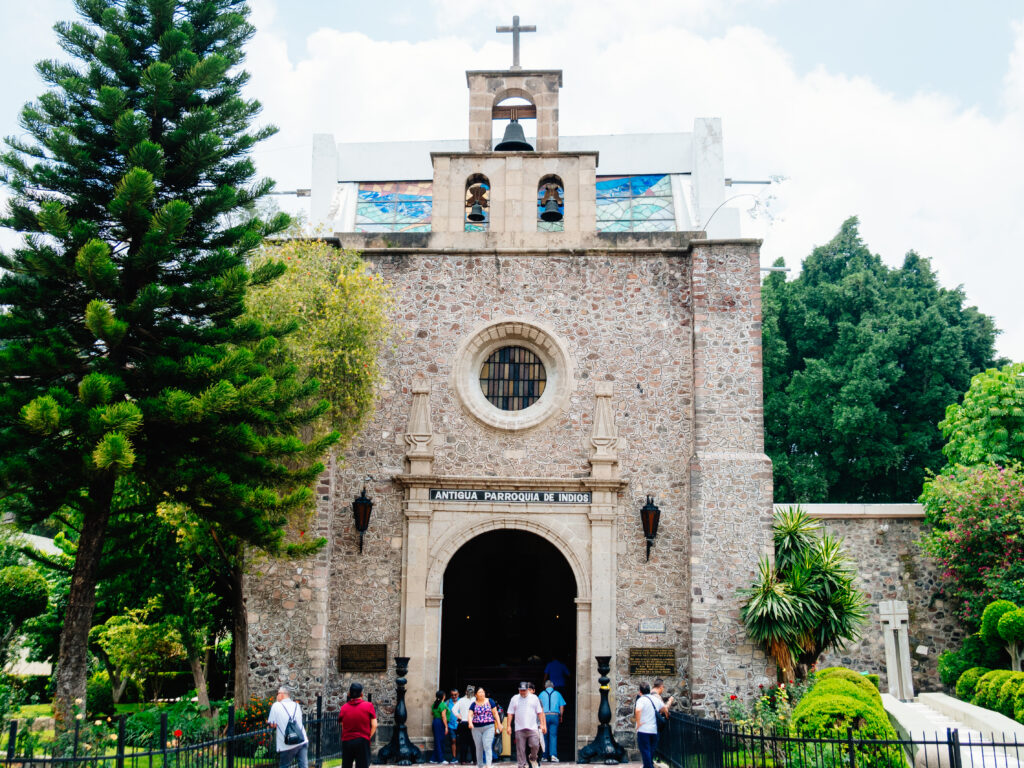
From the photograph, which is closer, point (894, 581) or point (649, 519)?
point (649, 519)

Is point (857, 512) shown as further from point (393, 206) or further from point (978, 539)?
point (393, 206)

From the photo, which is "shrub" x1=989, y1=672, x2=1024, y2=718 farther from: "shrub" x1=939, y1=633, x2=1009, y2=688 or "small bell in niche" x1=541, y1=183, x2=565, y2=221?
"small bell in niche" x1=541, y1=183, x2=565, y2=221

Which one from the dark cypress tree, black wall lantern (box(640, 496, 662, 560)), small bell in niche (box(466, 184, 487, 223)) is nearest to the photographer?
the dark cypress tree

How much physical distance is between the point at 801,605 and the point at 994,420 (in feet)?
28.6

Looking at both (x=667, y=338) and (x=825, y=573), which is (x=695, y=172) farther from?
(x=825, y=573)

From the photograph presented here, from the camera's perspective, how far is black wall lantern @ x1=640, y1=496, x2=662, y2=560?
13.6m

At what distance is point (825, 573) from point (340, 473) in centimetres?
727

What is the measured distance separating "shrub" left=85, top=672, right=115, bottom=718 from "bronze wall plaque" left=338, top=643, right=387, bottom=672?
8.73m

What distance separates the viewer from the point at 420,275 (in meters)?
14.7

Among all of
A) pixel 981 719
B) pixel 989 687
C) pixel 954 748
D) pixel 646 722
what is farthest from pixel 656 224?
pixel 954 748

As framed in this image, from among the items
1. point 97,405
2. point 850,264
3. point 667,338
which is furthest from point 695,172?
point 97,405

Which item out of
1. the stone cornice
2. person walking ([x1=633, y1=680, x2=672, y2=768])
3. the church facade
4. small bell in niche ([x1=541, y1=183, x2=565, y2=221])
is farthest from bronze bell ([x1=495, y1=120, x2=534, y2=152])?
person walking ([x1=633, y1=680, x2=672, y2=768])

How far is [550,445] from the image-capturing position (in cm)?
1412

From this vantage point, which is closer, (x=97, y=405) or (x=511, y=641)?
(x=97, y=405)
